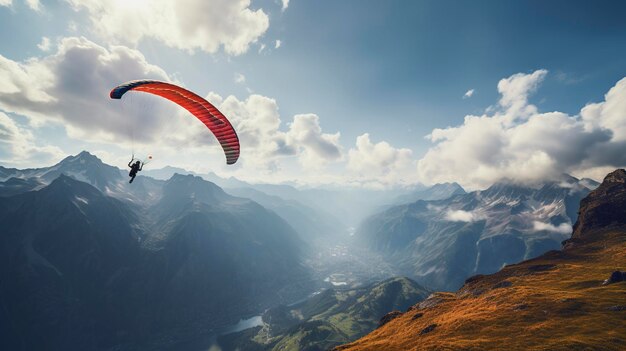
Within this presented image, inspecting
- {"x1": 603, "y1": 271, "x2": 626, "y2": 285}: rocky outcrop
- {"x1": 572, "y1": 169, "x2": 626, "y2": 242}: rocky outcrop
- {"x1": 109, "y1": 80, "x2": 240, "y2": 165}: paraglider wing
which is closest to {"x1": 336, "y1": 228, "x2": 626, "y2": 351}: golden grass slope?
{"x1": 603, "y1": 271, "x2": 626, "y2": 285}: rocky outcrop

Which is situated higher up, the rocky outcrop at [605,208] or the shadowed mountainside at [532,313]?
the rocky outcrop at [605,208]

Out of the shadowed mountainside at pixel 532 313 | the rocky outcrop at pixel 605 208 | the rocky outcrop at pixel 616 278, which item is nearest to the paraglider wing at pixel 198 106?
the shadowed mountainside at pixel 532 313

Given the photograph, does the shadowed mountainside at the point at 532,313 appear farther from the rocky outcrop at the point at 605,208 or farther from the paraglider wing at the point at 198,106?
the paraglider wing at the point at 198,106

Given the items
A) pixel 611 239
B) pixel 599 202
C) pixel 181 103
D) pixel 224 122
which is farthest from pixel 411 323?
pixel 599 202

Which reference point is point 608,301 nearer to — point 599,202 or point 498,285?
point 498,285

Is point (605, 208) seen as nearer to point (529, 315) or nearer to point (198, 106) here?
point (529, 315)

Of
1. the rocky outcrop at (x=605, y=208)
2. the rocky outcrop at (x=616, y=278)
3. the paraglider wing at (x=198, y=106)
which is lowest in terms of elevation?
the rocky outcrop at (x=616, y=278)

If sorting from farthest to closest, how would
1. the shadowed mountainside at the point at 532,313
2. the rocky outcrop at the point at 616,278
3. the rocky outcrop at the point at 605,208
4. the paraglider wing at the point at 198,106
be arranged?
the rocky outcrop at the point at 605,208, the rocky outcrop at the point at 616,278, the paraglider wing at the point at 198,106, the shadowed mountainside at the point at 532,313

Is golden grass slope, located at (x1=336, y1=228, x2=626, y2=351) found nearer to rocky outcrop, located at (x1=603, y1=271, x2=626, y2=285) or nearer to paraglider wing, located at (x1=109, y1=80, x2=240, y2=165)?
rocky outcrop, located at (x1=603, y1=271, x2=626, y2=285)

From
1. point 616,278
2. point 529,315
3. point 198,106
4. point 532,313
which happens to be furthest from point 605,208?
point 198,106
